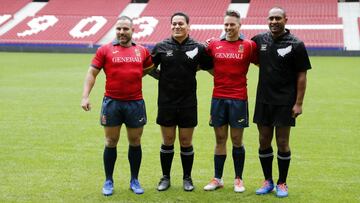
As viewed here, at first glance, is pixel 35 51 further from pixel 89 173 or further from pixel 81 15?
pixel 89 173

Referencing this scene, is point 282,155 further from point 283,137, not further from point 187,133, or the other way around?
point 187,133

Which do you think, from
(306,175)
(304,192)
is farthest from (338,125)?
(304,192)

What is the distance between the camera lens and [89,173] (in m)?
6.61

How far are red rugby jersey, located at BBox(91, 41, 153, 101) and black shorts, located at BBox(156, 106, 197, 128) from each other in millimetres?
383

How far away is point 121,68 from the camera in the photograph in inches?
224

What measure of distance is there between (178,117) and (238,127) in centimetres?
69

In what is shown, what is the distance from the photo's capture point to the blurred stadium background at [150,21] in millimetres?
32938

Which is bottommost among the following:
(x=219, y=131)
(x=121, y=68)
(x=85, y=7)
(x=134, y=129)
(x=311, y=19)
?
(x=311, y=19)

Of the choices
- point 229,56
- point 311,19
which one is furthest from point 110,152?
point 311,19

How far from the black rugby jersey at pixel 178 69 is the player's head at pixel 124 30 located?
39cm

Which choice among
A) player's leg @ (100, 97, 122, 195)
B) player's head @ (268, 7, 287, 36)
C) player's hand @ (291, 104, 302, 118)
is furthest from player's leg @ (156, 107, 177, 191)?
player's head @ (268, 7, 287, 36)

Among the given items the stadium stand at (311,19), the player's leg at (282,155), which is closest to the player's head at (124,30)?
the player's leg at (282,155)

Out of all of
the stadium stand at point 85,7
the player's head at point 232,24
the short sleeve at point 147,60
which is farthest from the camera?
the stadium stand at point 85,7

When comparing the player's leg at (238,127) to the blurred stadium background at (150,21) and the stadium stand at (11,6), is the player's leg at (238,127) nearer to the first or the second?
the blurred stadium background at (150,21)
